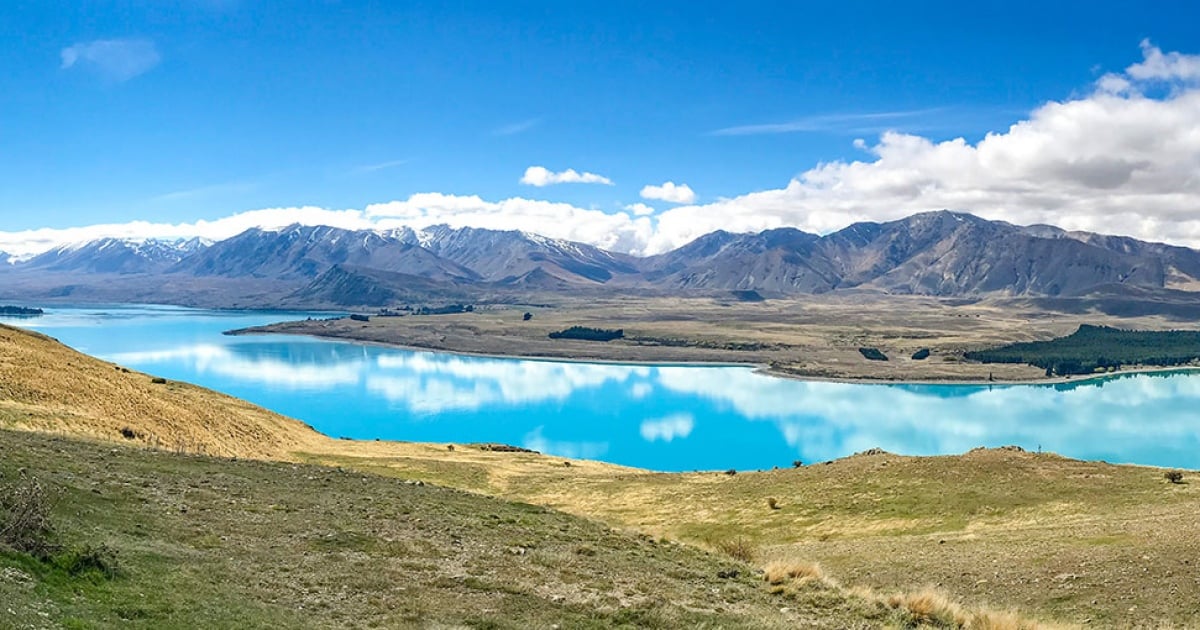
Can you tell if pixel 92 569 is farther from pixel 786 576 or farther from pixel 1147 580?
pixel 1147 580

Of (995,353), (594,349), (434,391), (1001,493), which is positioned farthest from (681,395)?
(1001,493)

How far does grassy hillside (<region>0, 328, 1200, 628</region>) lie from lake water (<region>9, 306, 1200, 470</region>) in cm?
4686

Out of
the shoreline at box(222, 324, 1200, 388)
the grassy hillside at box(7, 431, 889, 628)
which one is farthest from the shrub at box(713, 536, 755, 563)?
the shoreline at box(222, 324, 1200, 388)

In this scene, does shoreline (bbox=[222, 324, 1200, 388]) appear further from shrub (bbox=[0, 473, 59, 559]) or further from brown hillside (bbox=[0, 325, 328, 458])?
shrub (bbox=[0, 473, 59, 559])

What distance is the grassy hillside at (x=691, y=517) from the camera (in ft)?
52.3

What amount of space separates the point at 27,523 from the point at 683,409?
107m

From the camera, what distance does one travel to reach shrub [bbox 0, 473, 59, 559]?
41.5 ft

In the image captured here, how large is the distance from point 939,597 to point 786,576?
3.40m

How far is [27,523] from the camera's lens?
43.0 ft

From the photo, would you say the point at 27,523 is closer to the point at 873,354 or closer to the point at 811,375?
the point at 811,375

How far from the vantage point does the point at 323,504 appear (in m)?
22.0

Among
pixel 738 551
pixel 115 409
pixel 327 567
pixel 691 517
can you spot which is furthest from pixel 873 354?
pixel 327 567

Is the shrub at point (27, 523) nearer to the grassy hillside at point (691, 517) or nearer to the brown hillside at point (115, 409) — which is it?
the grassy hillside at point (691, 517)

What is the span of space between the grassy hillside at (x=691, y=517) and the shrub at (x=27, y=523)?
0.85 metres
